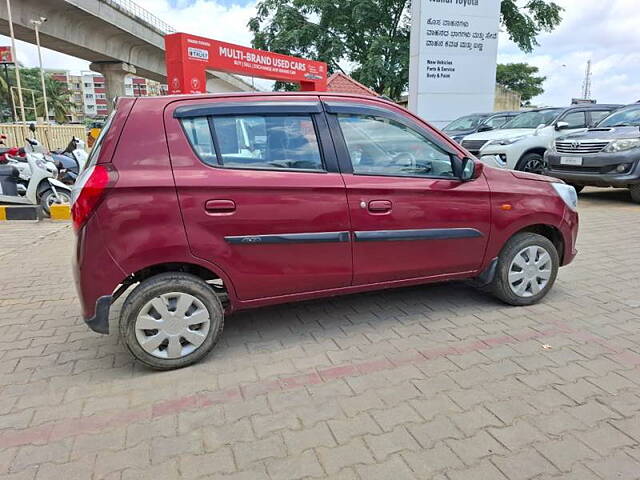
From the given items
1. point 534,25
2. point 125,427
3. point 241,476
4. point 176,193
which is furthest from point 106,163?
point 534,25

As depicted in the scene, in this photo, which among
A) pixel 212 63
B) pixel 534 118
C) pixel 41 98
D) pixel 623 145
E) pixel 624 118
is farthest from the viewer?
pixel 41 98

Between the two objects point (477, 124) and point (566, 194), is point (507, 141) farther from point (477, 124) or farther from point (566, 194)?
point (566, 194)

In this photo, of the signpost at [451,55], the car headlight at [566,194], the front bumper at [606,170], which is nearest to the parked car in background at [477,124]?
the signpost at [451,55]

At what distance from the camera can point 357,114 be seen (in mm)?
3385

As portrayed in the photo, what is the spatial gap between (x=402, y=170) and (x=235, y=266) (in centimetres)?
139

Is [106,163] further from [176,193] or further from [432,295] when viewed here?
[432,295]

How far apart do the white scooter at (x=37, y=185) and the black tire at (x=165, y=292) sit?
694 cm

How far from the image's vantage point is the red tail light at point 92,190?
9.06 feet

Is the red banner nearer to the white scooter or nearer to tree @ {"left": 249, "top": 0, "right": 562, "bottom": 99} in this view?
the white scooter

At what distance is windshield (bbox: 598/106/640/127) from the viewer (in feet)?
28.9

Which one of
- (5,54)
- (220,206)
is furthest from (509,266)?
(5,54)

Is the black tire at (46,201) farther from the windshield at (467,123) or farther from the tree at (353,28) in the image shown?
the tree at (353,28)

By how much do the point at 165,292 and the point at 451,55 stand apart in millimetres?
16059

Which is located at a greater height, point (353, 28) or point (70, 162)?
point (353, 28)
